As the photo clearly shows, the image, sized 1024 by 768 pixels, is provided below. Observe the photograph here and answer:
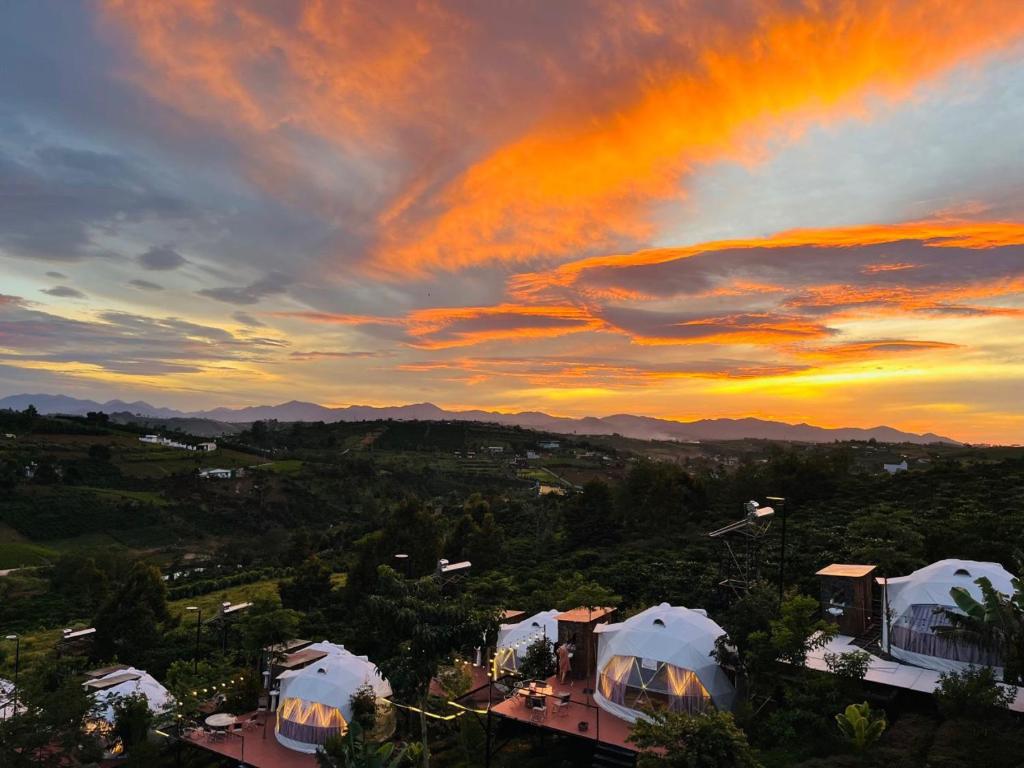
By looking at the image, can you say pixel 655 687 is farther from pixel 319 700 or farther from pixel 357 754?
pixel 319 700

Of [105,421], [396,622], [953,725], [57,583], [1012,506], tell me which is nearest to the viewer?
[953,725]

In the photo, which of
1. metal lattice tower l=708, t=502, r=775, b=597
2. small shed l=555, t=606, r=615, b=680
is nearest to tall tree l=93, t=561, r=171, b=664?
small shed l=555, t=606, r=615, b=680

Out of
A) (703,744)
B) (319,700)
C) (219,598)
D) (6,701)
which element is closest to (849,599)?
(703,744)

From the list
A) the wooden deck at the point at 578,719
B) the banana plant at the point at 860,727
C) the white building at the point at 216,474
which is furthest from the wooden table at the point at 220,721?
the white building at the point at 216,474

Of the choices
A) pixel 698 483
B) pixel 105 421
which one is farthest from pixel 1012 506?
pixel 105 421

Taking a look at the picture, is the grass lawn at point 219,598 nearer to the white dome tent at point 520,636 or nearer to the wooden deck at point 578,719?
the white dome tent at point 520,636

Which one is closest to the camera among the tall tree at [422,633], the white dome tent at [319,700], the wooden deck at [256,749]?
the tall tree at [422,633]

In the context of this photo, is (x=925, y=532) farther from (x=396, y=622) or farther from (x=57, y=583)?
→ (x=57, y=583)
